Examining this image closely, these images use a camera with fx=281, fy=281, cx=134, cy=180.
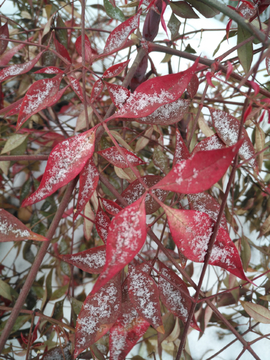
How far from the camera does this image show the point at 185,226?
0.17 meters

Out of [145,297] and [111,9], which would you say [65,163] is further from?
[111,9]

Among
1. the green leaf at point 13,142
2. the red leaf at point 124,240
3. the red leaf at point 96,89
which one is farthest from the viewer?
the green leaf at point 13,142

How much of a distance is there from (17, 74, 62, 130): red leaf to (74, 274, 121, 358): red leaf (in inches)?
5.8

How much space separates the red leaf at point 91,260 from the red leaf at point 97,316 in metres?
0.02

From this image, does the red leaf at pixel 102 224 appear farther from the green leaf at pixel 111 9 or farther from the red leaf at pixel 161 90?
the green leaf at pixel 111 9

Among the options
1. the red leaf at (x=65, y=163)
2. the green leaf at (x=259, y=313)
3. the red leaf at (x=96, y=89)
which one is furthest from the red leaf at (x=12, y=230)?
the green leaf at (x=259, y=313)

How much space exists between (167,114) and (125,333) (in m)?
0.19

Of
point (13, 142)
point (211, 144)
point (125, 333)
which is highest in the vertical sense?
point (13, 142)

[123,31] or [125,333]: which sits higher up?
[123,31]

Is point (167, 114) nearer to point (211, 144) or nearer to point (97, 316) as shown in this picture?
point (211, 144)

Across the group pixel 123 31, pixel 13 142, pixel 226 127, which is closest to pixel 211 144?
pixel 226 127

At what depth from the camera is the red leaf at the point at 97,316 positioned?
0.21 meters

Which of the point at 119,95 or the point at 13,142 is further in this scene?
the point at 13,142

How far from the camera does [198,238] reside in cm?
18
